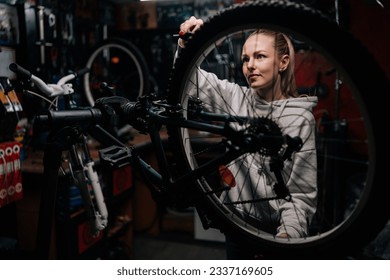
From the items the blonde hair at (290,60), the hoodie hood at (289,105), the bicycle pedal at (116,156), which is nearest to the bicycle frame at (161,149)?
the bicycle pedal at (116,156)

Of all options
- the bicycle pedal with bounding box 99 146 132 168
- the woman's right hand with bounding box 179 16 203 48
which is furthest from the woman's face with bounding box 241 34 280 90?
the bicycle pedal with bounding box 99 146 132 168

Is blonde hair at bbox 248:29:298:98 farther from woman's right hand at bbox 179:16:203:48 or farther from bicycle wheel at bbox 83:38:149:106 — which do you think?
bicycle wheel at bbox 83:38:149:106

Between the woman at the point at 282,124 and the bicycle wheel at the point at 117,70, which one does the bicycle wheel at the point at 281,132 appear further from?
the bicycle wheel at the point at 117,70

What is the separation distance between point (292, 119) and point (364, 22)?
5.97 ft

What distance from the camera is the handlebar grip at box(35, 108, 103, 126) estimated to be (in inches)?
27.7

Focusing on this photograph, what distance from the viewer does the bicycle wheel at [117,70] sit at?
65.5 inches

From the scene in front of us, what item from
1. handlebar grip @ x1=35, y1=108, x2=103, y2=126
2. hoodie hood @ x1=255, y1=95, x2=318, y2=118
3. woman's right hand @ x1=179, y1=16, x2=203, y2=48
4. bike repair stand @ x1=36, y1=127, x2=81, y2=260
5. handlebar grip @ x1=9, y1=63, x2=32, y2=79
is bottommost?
bike repair stand @ x1=36, y1=127, x2=81, y2=260

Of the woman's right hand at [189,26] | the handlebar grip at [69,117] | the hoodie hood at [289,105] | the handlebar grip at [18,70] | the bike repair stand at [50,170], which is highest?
the woman's right hand at [189,26]

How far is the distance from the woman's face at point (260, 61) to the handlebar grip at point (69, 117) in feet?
1.09

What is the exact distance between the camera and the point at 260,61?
74cm

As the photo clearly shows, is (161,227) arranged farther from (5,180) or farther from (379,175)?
(379,175)

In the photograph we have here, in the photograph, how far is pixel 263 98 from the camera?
0.71m
